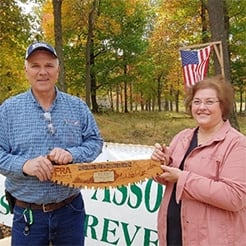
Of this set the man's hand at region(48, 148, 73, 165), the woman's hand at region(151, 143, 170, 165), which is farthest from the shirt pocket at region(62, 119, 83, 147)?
the woman's hand at region(151, 143, 170, 165)

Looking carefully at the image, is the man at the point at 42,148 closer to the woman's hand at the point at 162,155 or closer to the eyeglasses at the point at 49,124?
the eyeglasses at the point at 49,124

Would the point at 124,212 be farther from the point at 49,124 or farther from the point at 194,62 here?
the point at 194,62

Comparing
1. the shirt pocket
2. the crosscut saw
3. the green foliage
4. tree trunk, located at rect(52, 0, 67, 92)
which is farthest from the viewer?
the green foliage

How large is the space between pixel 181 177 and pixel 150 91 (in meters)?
30.3

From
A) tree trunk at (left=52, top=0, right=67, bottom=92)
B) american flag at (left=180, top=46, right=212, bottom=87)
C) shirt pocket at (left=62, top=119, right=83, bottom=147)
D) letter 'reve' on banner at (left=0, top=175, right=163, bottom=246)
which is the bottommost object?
letter 'reve' on banner at (left=0, top=175, right=163, bottom=246)

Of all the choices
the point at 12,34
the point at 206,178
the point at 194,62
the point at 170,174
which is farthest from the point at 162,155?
the point at 12,34

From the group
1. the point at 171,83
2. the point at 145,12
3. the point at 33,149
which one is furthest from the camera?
the point at 171,83

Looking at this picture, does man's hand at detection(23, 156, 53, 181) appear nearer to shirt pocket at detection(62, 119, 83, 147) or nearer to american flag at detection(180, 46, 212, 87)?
shirt pocket at detection(62, 119, 83, 147)

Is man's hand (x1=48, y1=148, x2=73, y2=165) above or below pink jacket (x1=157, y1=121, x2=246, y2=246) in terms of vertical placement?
above

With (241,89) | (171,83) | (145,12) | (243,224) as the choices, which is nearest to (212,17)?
(243,224)

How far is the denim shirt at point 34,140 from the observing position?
2145mm

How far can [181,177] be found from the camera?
6.89 ft

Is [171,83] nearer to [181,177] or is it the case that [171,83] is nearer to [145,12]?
[145,12]

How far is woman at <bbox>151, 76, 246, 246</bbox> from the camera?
2031 mm
